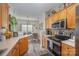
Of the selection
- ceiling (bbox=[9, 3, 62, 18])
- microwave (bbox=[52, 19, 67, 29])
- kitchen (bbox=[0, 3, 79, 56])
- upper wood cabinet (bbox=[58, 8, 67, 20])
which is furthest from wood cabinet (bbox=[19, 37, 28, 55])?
upper wood cabinet (bbox=[58, 8, 67, 20])

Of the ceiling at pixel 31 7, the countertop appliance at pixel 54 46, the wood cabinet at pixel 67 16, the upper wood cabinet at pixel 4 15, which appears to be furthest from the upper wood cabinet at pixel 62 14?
the upper wood cabinet at pixel 4 15

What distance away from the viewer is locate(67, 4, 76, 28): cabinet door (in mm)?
2090

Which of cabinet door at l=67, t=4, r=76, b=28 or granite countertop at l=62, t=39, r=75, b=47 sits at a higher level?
cabinet door at l=67, t=4, r=76, b=28

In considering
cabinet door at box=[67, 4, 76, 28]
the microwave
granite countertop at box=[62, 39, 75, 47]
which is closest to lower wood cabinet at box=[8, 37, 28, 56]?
the microwave

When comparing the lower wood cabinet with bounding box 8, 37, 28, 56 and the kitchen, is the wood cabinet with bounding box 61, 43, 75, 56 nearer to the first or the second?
the kitchen

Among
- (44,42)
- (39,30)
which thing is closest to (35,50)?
(44,42)

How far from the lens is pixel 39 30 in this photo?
2.09 metres

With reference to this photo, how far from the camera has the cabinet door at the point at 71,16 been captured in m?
2.09

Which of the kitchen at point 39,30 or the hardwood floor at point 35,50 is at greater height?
the kitchen at point 39,30

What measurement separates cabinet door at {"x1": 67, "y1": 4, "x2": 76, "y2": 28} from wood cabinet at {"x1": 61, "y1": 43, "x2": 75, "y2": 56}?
0.29 meters

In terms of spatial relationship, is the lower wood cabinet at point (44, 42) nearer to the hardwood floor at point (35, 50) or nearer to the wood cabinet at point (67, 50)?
the hardwood floor at point (35, 50)

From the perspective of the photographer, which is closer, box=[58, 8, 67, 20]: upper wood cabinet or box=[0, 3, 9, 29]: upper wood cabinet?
box=[0, 3, 9, 29]: upper wood cabinet

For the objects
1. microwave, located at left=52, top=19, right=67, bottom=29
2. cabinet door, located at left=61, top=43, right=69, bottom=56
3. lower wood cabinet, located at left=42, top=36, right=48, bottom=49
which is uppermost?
microwave, located at left=52, top=19, right=67, bottom=29

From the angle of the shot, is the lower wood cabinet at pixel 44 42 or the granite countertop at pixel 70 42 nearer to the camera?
the granite countertop at pixel 70 42
